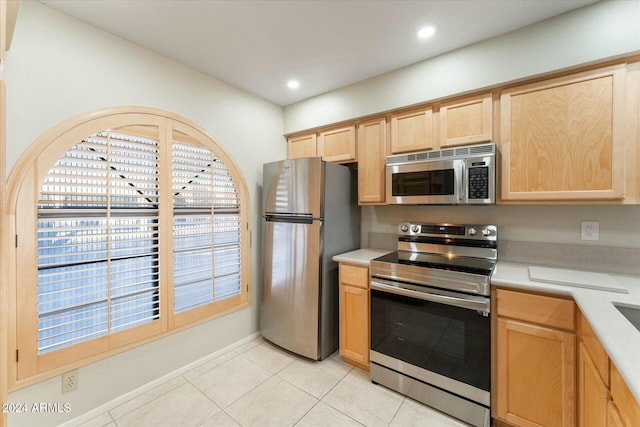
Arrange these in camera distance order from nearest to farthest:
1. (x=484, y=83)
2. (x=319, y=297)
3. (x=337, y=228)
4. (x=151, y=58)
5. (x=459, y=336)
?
(x=459, y=336)
(x=484, y=83)
(x=151, y=58)
(x=319, y=297)
(x=337, y=228)

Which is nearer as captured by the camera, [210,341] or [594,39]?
[594,39]

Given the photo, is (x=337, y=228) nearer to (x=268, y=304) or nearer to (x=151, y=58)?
(x=268, y=304)

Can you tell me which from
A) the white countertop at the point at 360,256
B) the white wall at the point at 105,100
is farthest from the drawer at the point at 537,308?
the white wall at the point at 105,100

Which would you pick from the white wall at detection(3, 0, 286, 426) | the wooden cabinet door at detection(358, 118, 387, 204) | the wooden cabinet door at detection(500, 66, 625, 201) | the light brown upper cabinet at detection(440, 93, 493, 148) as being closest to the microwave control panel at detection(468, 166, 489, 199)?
the wooden cabinet door at detection(500, 66, 625, 201)

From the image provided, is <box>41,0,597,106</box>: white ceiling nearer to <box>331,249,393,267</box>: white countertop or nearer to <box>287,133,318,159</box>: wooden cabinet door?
<box>287,133,318,159</box>: wooden cabinet door

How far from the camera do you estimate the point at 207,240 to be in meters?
2.36

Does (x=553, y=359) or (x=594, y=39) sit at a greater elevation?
(x=594, y=39)

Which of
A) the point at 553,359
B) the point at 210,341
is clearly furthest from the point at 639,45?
Answer: the point at 210,341

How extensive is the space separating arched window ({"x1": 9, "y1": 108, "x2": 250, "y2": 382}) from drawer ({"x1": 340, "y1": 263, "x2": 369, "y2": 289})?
43.2 inches

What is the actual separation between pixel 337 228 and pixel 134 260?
63.7 inches

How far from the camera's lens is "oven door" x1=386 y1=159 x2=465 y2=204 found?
1998mm

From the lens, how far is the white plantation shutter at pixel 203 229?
2168mm

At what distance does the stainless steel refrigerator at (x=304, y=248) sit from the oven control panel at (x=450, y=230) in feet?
1.82

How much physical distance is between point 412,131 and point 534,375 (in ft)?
6.01
